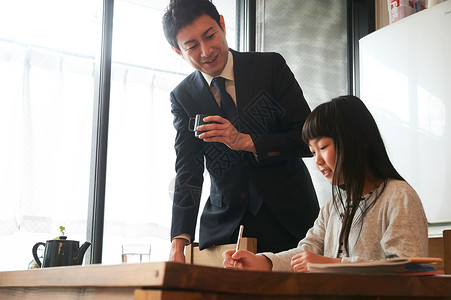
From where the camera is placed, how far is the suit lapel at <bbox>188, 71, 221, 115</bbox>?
177cm

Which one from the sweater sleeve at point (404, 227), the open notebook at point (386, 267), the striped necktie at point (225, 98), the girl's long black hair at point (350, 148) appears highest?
the striped necktie at point (225, 98)

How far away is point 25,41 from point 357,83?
1885 millimetres

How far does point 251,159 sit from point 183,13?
49 centimetres

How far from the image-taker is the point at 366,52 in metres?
2.88

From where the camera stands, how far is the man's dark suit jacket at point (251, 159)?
1625 millimetres

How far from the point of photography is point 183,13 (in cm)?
171

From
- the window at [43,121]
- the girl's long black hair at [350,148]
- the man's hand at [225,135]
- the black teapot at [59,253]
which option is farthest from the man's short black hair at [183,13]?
the window at [43,121]

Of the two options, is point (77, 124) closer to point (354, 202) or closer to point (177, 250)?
point (177, 250)

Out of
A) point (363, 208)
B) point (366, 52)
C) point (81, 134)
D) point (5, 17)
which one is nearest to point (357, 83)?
point (366, 52)

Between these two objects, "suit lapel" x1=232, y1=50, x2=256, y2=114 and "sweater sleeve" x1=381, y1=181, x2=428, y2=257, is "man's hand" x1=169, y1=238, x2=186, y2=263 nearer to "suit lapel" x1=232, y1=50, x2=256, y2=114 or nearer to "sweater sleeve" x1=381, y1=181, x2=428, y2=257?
"suit lapel" x1=232, y1=50, x2=256, y2=114

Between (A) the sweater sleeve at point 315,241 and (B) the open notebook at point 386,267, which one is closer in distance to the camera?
(B) the open notebook at point 386,267

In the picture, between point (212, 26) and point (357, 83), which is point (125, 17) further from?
point (357, 83)

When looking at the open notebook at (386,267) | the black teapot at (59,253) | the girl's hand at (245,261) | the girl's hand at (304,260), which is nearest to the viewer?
the open notebook at (386,267)

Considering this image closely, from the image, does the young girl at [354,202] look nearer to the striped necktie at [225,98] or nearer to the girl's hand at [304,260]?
the girl's hand at [304,260]
